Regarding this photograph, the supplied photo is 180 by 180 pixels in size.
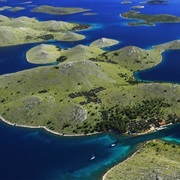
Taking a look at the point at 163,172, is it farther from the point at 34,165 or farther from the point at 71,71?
the point at 71,71

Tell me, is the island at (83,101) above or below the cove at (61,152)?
above

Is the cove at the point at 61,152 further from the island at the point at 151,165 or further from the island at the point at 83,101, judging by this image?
the island at the point at 83,101

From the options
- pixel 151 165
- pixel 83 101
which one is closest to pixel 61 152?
pixel 151 165

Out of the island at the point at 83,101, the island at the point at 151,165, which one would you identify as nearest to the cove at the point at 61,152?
the island at the point at 151,165

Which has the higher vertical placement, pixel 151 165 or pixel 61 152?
pixel 151 165

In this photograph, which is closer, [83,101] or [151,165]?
[151,165]

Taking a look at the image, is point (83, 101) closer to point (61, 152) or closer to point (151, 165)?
point (61, 152)

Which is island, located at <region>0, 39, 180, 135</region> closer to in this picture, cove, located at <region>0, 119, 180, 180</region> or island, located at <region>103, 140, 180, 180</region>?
cove, located at <region>0, 119, 180, 180</region>
